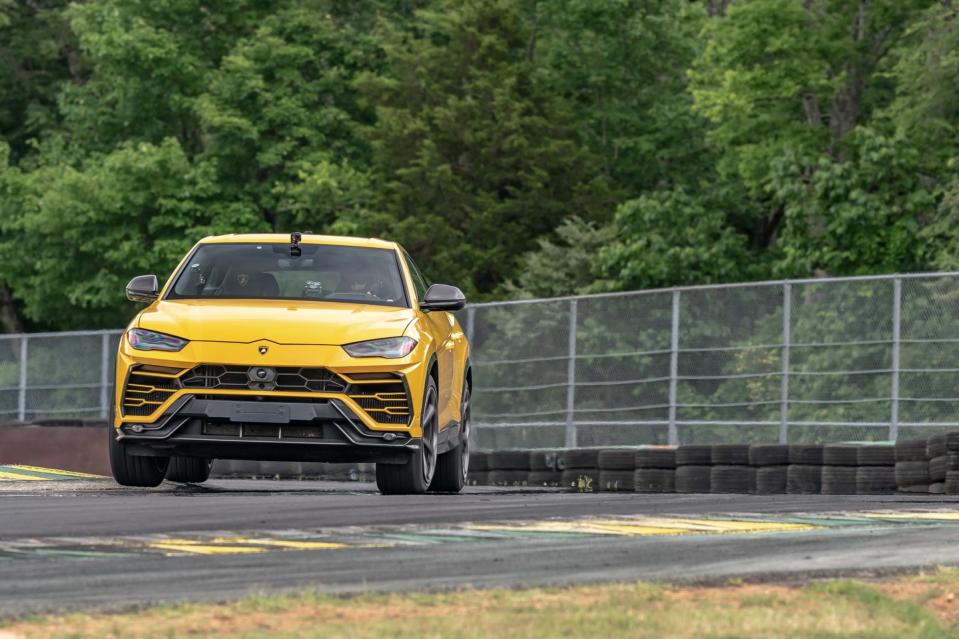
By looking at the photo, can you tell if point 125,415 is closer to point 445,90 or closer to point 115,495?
point 115,495

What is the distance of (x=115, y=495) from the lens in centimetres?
1484

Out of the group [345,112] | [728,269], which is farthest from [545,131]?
[728,269]

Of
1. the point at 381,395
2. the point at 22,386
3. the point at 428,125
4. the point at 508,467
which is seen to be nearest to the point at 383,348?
the point at 381,395

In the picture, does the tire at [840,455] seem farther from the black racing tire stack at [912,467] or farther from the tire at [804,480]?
the black racing tire stack at [912,467]

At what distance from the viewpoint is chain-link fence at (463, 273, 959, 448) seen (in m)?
22.2

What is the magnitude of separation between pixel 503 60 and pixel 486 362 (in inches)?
1336

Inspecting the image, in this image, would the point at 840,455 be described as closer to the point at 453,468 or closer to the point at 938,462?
the point at 938,462

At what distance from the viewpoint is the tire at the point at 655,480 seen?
2036 centimetres

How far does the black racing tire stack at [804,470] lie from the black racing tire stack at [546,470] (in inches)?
140

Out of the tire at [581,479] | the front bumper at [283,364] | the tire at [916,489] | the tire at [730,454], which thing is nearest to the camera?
the front bumper at [283,364]

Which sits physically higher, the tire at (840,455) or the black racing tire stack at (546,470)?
the tire at (840,455)

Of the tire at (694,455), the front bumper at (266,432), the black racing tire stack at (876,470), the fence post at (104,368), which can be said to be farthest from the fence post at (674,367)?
the front bumper at (266,432)

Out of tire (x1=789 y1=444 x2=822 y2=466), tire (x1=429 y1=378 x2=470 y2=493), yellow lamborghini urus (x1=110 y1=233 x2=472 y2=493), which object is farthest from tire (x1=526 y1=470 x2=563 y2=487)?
yellow lamborghini urus (x1=110 y1=233 x2=472 y2=493)

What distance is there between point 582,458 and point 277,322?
804 centimetres
